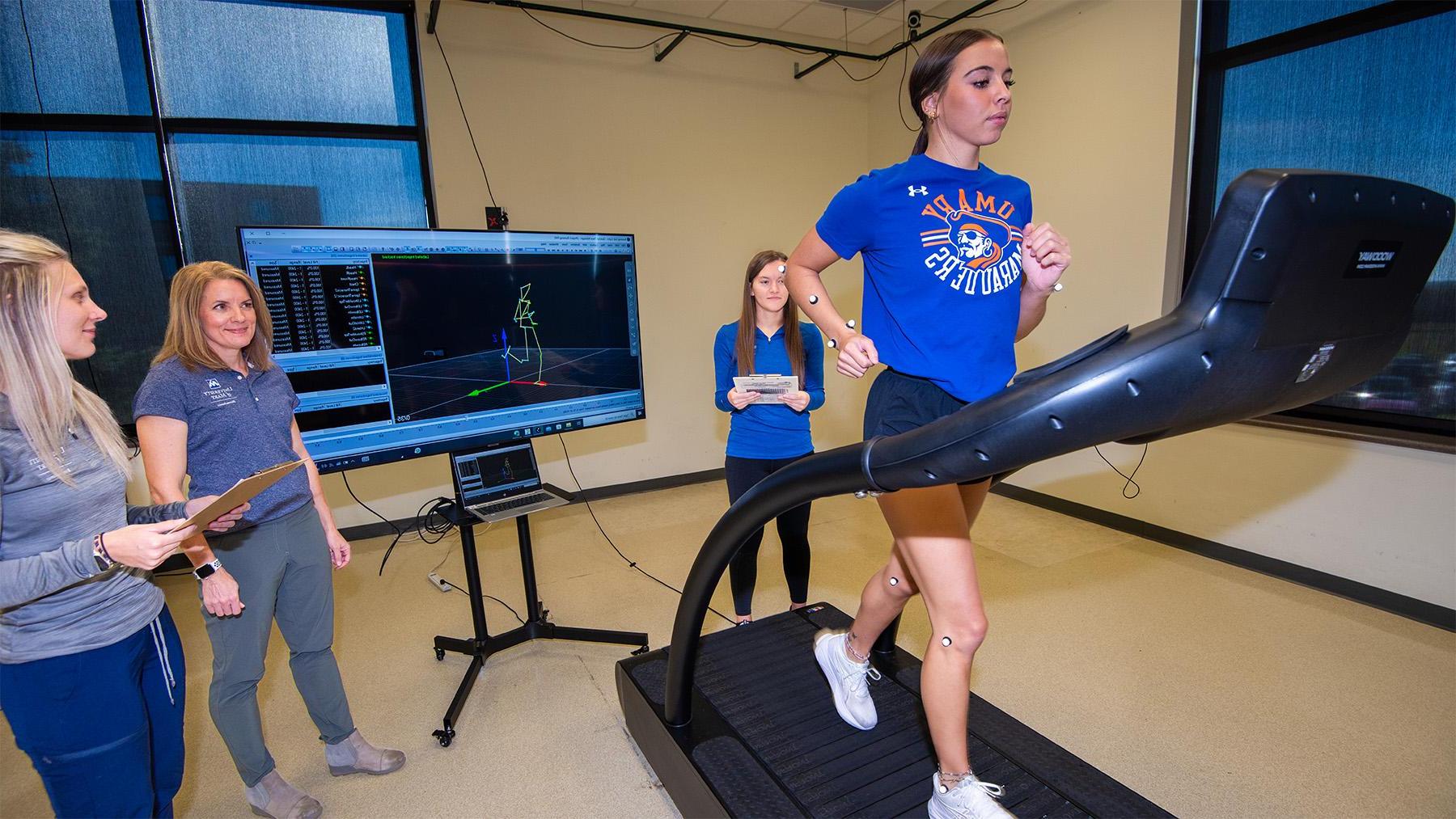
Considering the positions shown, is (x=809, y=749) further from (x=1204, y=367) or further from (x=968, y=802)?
(x=1204, y=367)

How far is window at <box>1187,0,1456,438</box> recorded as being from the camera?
2.80 metres

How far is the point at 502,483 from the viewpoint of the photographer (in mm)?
2609

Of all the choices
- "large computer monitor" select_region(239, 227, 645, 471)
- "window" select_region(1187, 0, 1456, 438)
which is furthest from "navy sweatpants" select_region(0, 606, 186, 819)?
"window" select_region(1187, 0, 1456, 438)

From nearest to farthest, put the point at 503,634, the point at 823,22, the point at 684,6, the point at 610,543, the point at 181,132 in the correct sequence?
the point at 503,634 < the point at 181,132 < the point at 610,543 < the point at 684,6 < the point at 823,22

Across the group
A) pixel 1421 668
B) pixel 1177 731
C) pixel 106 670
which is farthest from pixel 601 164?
pixel 1421 668

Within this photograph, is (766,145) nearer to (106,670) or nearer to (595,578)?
(595,578)

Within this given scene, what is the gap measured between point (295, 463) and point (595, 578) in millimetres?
2239

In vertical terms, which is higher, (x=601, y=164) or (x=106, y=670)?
(x=601, y=164)

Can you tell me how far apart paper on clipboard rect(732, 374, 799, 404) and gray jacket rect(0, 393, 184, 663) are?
174cm

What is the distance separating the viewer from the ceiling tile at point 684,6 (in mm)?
4514

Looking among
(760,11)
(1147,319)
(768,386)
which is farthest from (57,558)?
(760,11)

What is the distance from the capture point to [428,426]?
2467 millimetres

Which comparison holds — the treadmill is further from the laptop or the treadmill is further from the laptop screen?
the laptop screen

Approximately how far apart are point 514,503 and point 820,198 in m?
3.93
